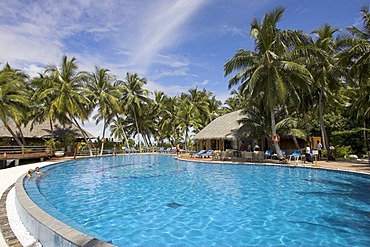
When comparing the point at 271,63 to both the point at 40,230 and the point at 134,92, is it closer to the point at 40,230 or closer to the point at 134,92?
the point at 40,230

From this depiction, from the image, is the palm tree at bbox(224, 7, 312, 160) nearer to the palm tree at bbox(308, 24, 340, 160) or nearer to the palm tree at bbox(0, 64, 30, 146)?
the palm tree at bbox(308, 24, 340, 160)

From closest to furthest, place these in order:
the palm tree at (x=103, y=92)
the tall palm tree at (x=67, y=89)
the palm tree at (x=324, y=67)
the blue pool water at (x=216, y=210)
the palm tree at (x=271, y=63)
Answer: the blue pool water at (x=216, y=210), the palm tree at (x=271, y=63), the palm tree at (x=324, y=67), the tall palm tree at (x=67, y=89), the palm tree at (x=103, y=92)

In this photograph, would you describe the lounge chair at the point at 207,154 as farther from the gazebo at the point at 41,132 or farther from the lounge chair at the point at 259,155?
the gazebo at the point at 41,132

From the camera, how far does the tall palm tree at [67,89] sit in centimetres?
2136

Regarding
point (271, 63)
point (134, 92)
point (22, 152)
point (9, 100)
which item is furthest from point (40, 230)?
point (134, 92)

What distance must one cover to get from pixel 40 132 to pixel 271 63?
24296 millimetres

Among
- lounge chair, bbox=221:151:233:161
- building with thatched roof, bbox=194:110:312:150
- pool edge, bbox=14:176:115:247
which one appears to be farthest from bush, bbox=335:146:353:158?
pool edge, bbox=14:176:115:247

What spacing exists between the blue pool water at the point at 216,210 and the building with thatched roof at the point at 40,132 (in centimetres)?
1803

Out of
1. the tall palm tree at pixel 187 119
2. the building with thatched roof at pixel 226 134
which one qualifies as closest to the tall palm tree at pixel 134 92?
the tall palm tree at pixel 187 119

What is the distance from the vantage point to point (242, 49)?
16.5m

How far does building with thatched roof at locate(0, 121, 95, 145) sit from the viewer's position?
969 inches

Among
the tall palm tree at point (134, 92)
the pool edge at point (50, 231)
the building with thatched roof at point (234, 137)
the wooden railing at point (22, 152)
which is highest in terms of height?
the tall palm tree at point (134, 92)

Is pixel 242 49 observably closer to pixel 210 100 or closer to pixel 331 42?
→ pixel 331 42

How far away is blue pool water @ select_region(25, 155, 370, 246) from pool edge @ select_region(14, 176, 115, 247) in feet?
2.11
